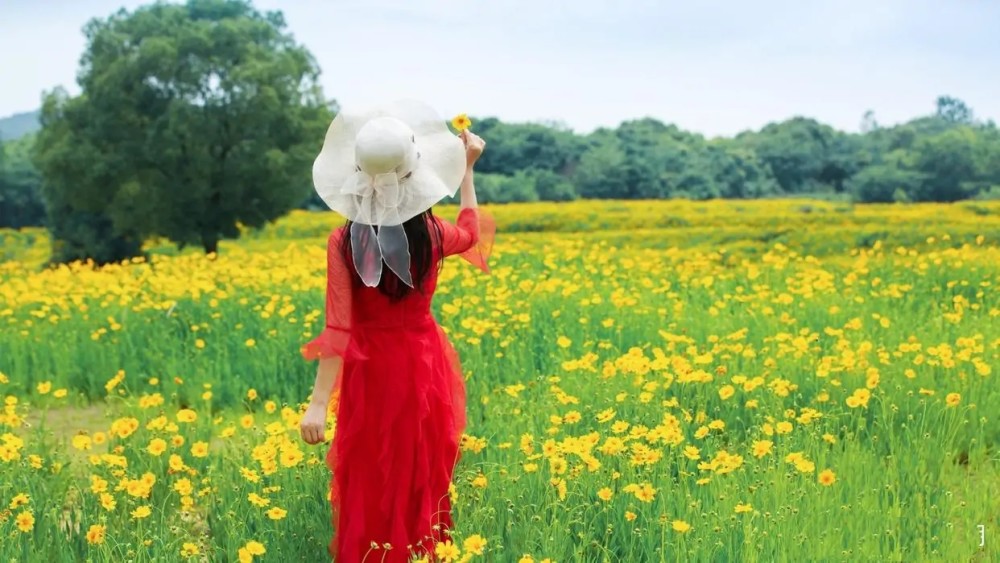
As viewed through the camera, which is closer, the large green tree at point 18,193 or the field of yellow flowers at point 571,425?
the field of yellow flowers at point 571,425

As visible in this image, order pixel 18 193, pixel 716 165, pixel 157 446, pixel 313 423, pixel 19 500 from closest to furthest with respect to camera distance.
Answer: pixel 313 423, pixel 19 500, pixel 157 446, pixel 716 165, pixel 18 193

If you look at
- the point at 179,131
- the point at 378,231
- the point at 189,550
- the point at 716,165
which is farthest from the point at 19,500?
the point at 716,165

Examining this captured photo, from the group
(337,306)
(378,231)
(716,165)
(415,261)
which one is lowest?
(337,306)

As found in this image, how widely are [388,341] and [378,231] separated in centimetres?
39

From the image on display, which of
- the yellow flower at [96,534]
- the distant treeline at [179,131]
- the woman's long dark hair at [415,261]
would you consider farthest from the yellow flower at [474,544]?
the distant treeline at [179,131]

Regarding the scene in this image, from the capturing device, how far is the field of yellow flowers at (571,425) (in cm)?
349

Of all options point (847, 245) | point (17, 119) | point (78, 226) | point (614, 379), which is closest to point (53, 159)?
point (78, 226)

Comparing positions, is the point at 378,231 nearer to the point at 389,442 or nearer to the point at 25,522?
the point at 389,442

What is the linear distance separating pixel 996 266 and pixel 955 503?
21.2 feet

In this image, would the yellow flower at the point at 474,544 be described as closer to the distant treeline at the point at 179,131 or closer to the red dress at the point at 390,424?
the red dress at the point at 390,424

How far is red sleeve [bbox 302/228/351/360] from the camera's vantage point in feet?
10.5

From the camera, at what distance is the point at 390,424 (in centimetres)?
334

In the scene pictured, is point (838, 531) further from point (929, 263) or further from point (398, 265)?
point (929, 263)

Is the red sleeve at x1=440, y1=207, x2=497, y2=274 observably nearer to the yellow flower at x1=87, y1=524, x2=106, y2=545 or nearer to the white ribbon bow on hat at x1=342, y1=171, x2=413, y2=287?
the white ribbon bow on hat at x1=342, y1=171, x2=413, y2=287
